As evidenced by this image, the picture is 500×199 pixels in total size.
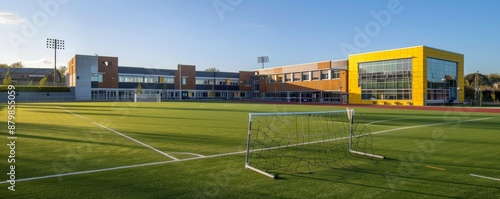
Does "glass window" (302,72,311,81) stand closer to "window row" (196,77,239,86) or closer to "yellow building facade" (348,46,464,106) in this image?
"yellow building facade" (348,46,464,106)

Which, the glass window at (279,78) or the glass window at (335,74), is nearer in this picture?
the glass window at (335,74)

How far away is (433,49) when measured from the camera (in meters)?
47.9

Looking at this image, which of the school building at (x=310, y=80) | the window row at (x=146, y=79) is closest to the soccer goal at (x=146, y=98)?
the school building at (x=310, y=80)

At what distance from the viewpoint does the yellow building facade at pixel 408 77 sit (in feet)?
154

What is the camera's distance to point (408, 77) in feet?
158

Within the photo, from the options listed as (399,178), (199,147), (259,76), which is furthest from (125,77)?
(399,178)

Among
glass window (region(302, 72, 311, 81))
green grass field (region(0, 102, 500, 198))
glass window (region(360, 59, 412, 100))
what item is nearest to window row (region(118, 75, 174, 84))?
glass window (region(302, 72, 311, 81))

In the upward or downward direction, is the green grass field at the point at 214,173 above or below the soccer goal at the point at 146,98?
below

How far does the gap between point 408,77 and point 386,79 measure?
3.63 meters

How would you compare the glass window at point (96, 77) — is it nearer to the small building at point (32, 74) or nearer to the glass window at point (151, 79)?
the glass window at point (151, 79)

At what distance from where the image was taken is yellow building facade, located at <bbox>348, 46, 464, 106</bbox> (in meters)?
46.9

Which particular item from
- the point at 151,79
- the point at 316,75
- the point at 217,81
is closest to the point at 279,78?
the point at 316,75

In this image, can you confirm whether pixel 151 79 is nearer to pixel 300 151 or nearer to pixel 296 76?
pixel 296 76

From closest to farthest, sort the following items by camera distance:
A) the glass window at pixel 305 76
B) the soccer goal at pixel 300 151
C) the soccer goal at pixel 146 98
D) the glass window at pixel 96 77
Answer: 1. the soccer goal at pixel 300 151
2. the glass window at pixel 305 76
3. the soccer goal at pixel 146 98
4. the glass window at pixel 96 77
